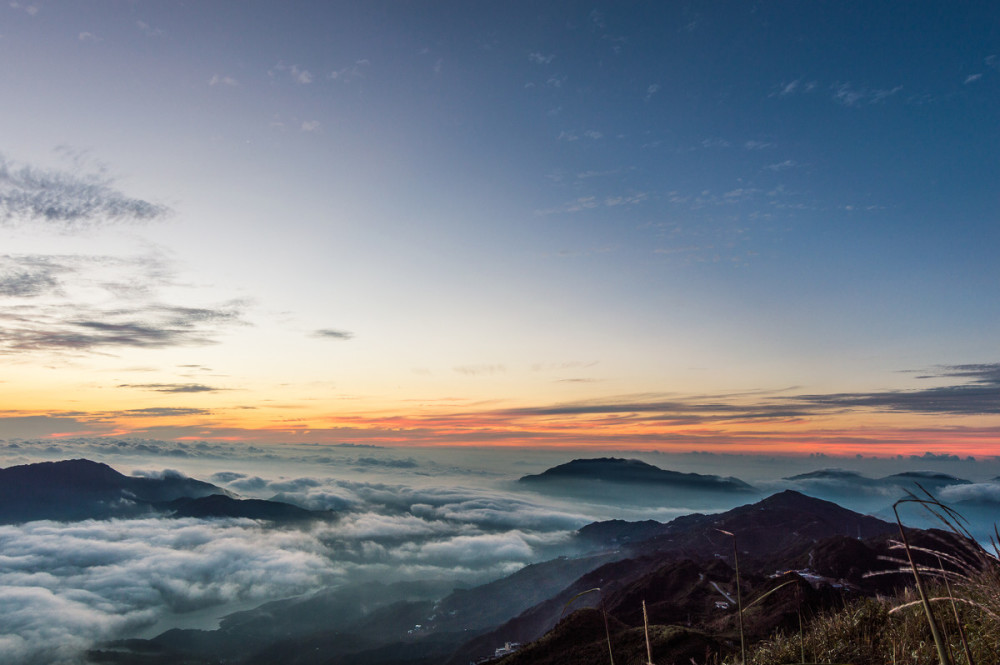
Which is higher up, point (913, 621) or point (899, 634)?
point (913, 621)

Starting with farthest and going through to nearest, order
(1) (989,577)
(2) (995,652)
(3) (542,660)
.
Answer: (3) (542,660) → (2) (995,652) → (1) (989,577)

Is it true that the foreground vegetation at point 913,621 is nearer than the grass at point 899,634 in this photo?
Yes

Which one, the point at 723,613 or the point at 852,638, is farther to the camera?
the point at 723,613

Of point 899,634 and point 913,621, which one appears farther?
point 899,634

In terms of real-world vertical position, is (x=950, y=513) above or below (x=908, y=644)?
above

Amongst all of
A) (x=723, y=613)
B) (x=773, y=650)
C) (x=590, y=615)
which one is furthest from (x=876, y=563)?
(x=773, y=650)

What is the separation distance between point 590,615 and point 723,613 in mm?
55496

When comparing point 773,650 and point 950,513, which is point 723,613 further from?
point 950,513

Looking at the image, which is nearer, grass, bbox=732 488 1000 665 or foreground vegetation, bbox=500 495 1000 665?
foreground vegetation, bbox=500 495 1000 665

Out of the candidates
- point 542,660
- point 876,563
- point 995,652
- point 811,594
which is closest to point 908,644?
point 995,652

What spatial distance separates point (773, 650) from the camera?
572 inches

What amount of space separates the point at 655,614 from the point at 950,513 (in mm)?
182355

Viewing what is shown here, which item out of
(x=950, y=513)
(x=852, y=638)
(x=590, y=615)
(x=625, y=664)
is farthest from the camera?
(x=590, y=615)

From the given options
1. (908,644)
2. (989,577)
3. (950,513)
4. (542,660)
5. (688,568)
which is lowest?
(688,568)
